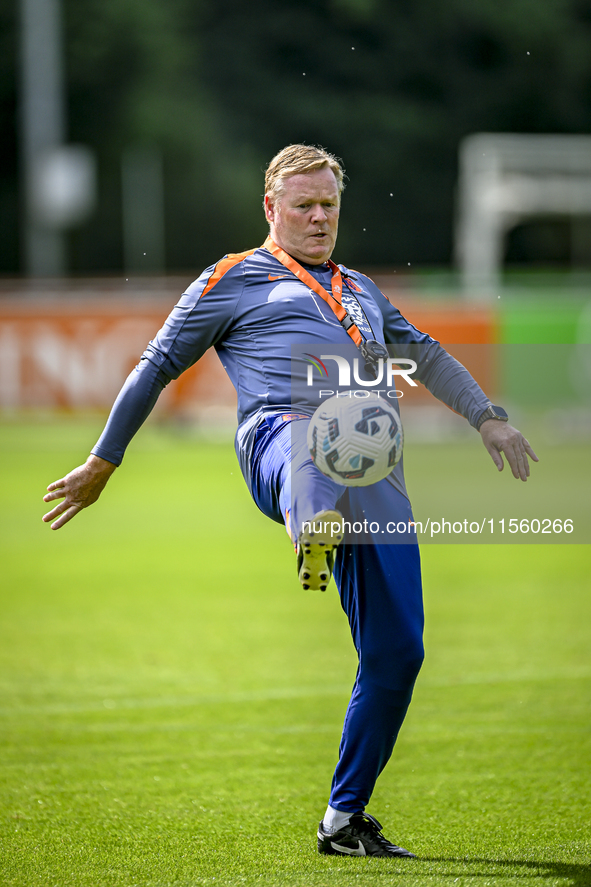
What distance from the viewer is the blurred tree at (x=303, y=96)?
1555 inches

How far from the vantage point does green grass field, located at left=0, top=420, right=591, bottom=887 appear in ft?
13.7

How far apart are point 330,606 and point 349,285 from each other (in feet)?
17.2

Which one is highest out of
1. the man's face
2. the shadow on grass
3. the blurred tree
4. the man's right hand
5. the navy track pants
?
the blurred tree

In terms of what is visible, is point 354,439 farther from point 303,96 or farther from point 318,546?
point 303,96

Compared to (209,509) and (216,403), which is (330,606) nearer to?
(209,509)

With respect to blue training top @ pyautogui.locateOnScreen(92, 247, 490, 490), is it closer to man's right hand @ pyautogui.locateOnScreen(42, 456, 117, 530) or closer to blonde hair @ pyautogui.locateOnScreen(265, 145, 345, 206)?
man's right hand @ pyautogui.locateOnScreen(42, 456, 117, 530)

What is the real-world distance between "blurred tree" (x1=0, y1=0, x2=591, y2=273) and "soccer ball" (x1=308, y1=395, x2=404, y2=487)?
35406mm

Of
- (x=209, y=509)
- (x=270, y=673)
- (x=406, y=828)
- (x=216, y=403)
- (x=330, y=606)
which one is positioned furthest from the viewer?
(x=216, y=403)

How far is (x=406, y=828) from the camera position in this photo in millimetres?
4500

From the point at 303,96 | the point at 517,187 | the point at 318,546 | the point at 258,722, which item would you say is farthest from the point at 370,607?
the point at 303,96

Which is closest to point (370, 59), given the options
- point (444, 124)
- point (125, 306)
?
point (444, 124)

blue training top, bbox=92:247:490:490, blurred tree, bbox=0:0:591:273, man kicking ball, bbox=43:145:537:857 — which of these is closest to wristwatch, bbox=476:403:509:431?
man kicking ball, bbox=43:145:537:857

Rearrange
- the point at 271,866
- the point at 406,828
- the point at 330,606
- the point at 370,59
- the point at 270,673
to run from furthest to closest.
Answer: the point at 370,59
the point at 330,606
the point at 270,673
the point at 406,828
the point at 271,866

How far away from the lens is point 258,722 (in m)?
6.03
